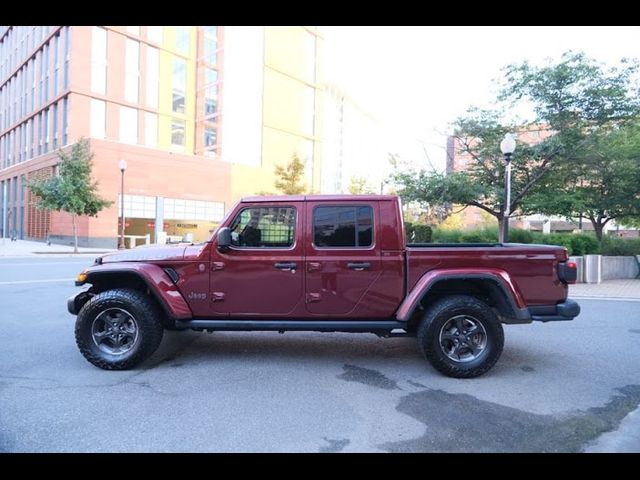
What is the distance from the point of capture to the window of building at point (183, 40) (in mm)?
35891

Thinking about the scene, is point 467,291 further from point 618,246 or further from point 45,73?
point 45,73

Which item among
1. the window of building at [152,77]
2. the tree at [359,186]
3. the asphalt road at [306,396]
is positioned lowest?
the asphalt road at [306,396]

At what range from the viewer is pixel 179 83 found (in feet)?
120

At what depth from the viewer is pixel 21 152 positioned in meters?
40.5

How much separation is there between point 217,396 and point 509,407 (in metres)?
2.70

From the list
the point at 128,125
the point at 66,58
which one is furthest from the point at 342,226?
the point at 66,58

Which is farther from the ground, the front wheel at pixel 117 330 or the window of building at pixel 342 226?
the window of building at pixel 342 226

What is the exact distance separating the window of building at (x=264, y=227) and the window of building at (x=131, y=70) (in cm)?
Answer: 3265

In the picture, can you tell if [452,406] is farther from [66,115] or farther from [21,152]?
[21,152]

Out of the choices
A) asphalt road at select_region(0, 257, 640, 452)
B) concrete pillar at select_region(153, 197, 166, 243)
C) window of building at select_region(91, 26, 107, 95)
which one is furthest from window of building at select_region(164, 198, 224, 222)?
asphalt road at select_region(0, 257, 640, 452)

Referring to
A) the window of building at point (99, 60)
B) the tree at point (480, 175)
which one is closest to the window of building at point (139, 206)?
the window of building at point (99, 60)

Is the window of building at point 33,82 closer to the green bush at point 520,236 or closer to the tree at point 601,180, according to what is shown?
the green bush at point 520,236

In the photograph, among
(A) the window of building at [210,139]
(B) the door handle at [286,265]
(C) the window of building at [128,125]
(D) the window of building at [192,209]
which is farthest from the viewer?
(A) the window of building at [210,139]

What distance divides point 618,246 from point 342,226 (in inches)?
575
